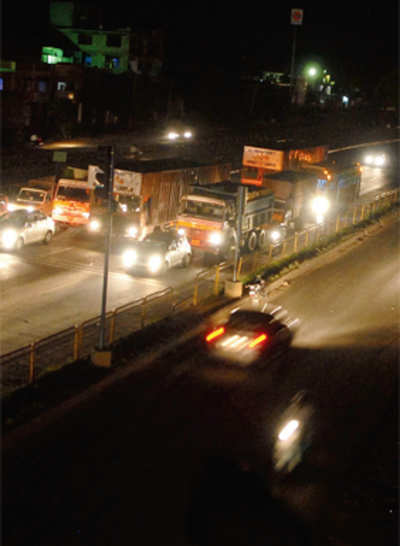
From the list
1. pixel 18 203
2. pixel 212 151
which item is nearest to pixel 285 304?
pixel 18 203

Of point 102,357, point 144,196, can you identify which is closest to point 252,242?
point 144,196

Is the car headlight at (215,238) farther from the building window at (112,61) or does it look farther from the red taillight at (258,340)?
the building window at (112,61)

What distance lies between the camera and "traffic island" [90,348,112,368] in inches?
653

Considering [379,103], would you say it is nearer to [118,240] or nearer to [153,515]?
[118,240]

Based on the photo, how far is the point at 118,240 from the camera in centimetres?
3173

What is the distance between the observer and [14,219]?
2914 centimetres

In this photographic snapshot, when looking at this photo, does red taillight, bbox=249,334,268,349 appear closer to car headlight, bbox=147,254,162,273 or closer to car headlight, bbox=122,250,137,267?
car headlight, bbox=147,254,162,273

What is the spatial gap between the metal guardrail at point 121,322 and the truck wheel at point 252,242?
0.50 meters

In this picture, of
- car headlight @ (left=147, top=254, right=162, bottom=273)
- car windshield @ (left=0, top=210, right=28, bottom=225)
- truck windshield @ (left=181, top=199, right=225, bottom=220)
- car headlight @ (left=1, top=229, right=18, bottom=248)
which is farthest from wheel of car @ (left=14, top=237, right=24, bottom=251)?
truck windshield @ (left=181, top=199, right=225, bottom=220)

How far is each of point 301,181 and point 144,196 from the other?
1104cm

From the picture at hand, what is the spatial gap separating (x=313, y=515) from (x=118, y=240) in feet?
73.7

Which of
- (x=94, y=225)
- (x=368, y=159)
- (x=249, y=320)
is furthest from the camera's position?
(x=368, y=159)

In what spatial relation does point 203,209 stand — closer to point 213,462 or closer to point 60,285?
point 60,285

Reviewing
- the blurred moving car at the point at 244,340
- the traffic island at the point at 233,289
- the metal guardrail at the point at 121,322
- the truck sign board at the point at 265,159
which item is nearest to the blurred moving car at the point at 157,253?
the metal guardrail at the point at 121,322
